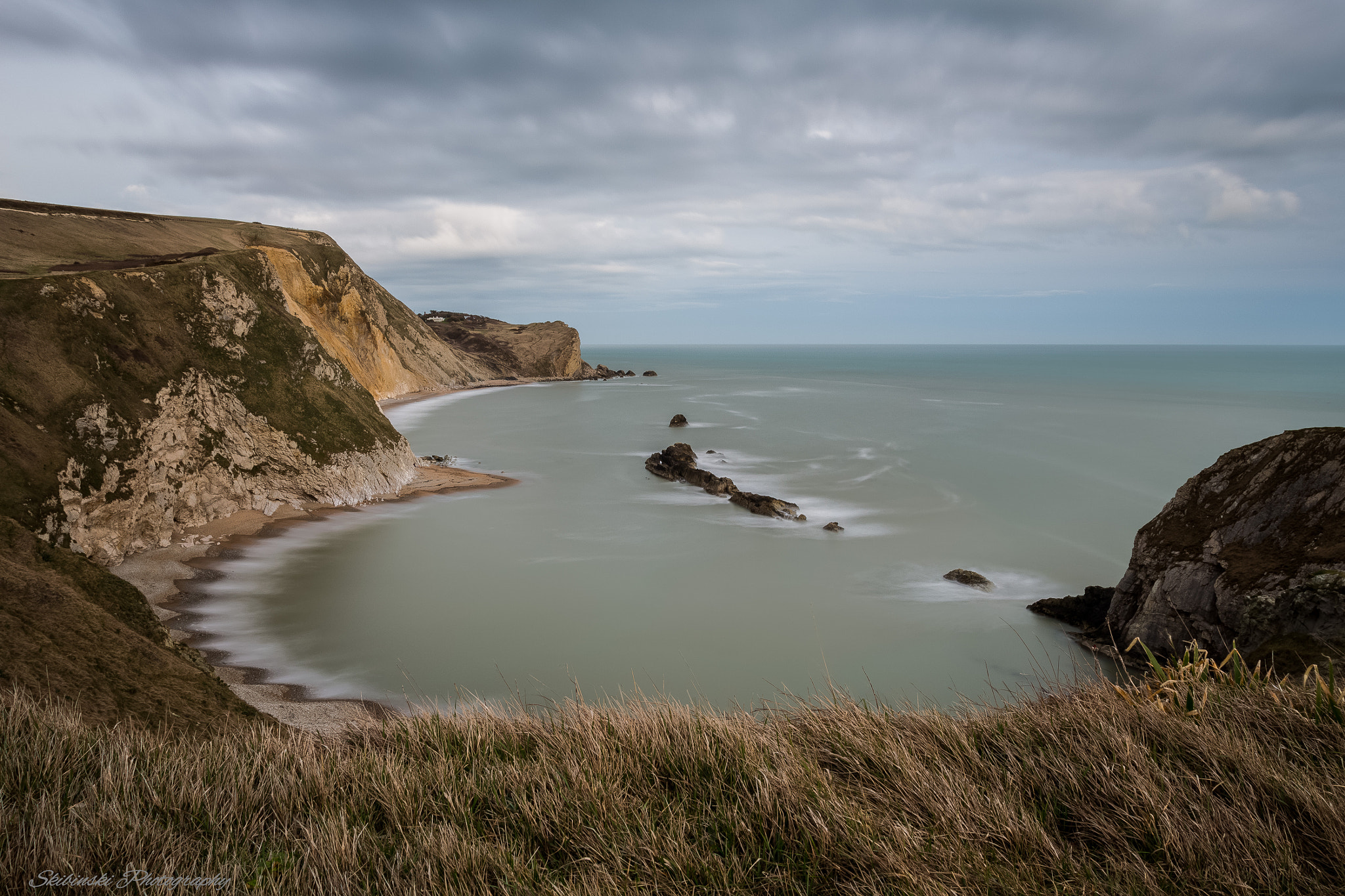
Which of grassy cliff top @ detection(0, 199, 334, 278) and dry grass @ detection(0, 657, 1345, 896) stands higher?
grassy cliff top @ detection(0, 199, 334, 278)

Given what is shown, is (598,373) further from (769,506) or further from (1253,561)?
(1253,561)

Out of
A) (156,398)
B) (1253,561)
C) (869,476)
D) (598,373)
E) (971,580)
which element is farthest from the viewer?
(598,373)

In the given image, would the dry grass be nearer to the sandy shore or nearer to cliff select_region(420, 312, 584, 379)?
the sandy shore

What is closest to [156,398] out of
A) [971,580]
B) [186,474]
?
[186,474]

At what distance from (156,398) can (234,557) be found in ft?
18.7

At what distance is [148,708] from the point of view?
589cm

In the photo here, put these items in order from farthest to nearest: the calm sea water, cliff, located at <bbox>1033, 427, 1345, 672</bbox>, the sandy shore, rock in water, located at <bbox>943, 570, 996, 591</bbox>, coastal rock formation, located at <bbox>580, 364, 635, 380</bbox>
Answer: coastal rock formation, located at <bbox>580, 364, 635, 380</bbox>
rock in water, located at <bbox>943, 570, 996, 591</bbox>
the calm sea water
the sandy shore
cliff, located at <bbox>1033, 427, 1345, 672</bbox>

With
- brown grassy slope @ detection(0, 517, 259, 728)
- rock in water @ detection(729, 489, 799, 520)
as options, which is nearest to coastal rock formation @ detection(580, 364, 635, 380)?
rock in water @ detection(729, 489, 799, 520)

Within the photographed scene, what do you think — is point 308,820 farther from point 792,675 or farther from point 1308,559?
point 1308,559

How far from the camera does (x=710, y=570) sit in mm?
19297

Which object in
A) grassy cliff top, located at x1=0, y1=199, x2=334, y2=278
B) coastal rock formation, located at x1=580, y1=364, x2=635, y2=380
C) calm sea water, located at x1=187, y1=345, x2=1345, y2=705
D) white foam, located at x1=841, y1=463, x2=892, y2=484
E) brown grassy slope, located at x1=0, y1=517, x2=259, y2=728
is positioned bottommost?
calm sea water, located at x1=187, y1=345, x2=1345, y2=705

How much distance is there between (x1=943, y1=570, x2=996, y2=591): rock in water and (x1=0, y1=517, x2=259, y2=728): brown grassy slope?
16.4 meters

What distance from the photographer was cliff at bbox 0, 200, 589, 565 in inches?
637

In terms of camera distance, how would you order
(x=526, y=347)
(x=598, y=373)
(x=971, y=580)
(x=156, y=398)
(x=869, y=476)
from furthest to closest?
(x=598, y=373)
(x=526, y=347)
(x=869, y=476)
(x=156, y=398)
(x=971, y=580)
